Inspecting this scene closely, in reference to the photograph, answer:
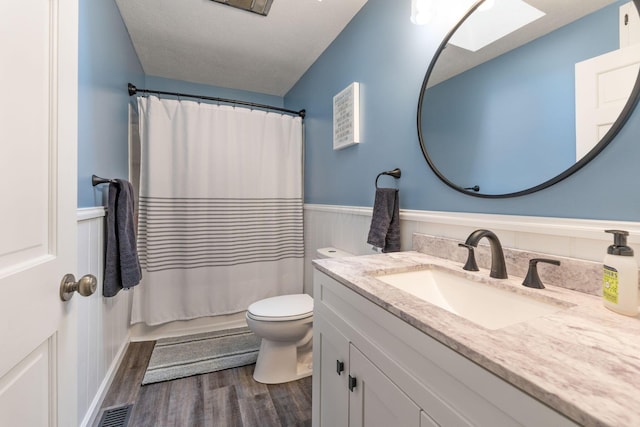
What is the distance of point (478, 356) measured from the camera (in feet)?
1.48

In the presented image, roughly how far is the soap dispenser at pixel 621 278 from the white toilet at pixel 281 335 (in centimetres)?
129

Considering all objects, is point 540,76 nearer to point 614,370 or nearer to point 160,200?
point 614,370

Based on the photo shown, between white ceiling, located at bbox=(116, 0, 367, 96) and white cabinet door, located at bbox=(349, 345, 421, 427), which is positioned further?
white ceiling, located at bbox=(116, 0, 367, 96)

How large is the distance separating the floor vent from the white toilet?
2.12 ft

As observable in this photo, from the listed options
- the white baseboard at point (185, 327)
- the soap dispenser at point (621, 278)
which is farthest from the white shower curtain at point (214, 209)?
the soap dispenser at point (621, 278)

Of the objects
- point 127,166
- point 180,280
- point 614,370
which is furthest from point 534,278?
point 127,166

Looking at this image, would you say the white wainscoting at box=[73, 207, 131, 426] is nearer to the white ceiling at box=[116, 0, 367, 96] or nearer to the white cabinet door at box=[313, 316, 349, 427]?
the white cabinet door at box=[313, 316, 349, 427]

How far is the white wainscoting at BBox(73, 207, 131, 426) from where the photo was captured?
121cm

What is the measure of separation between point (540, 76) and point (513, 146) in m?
0.21

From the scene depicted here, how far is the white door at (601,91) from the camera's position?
69 cm

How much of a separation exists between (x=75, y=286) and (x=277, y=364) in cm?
125

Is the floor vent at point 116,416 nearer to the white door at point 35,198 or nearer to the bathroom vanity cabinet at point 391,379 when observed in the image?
the white door at point 35,198

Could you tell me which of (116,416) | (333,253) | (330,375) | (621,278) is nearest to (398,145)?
(333,253)

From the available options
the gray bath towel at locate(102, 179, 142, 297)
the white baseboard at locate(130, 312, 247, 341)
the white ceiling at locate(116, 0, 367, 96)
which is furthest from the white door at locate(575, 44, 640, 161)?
the white baseboard at locate(130, 312, 247, 341)
